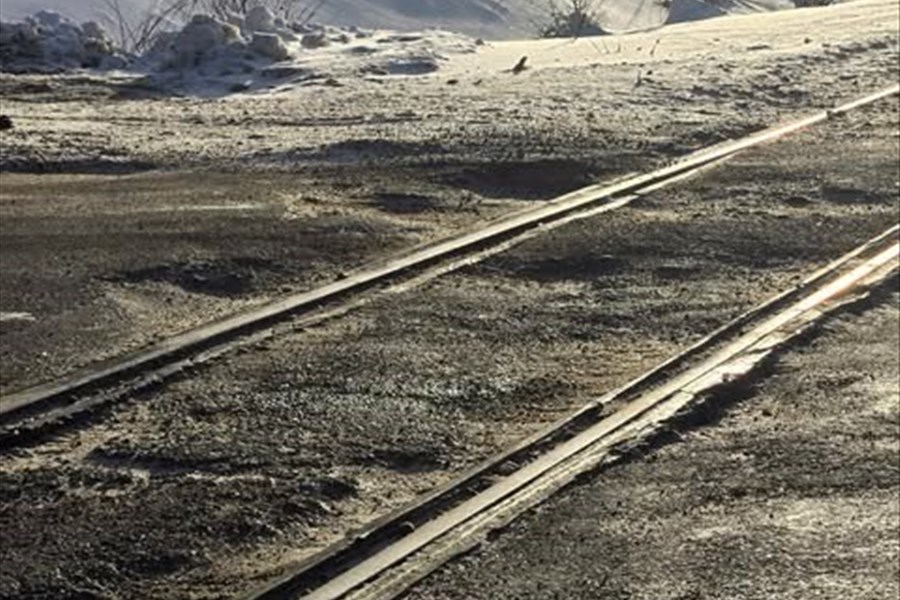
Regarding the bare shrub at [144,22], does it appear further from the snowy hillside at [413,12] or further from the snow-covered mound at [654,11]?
the snow-covered mound at [654,11]

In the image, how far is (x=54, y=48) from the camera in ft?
70.8

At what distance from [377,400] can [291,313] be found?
1.51 meters

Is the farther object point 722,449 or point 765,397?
point 765,397

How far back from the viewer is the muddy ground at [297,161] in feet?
38.2

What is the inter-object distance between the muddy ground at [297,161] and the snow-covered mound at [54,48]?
0.87m

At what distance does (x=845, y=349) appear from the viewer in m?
11.1

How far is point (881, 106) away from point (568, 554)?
1173 centimetres

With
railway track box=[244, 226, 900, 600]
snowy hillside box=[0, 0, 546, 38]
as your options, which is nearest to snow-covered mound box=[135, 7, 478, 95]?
snowy hillside box=[0, 0, 546, 38]

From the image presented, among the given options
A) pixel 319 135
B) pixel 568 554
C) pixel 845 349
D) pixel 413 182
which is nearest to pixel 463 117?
pixel 319 135

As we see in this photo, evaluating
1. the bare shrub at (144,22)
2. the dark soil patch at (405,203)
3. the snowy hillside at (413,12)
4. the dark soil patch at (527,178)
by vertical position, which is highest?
the dark soil patch at (527,178)

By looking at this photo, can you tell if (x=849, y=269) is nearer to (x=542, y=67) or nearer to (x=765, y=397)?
(x=765, y=397)

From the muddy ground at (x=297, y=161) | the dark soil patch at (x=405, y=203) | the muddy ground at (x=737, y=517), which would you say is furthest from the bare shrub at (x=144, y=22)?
the muddy ground at (x=737, y=517)

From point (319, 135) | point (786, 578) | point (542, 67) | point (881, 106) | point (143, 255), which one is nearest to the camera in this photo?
→ point (786, 578)

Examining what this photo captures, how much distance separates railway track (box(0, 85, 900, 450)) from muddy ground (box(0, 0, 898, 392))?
0.74 feet
